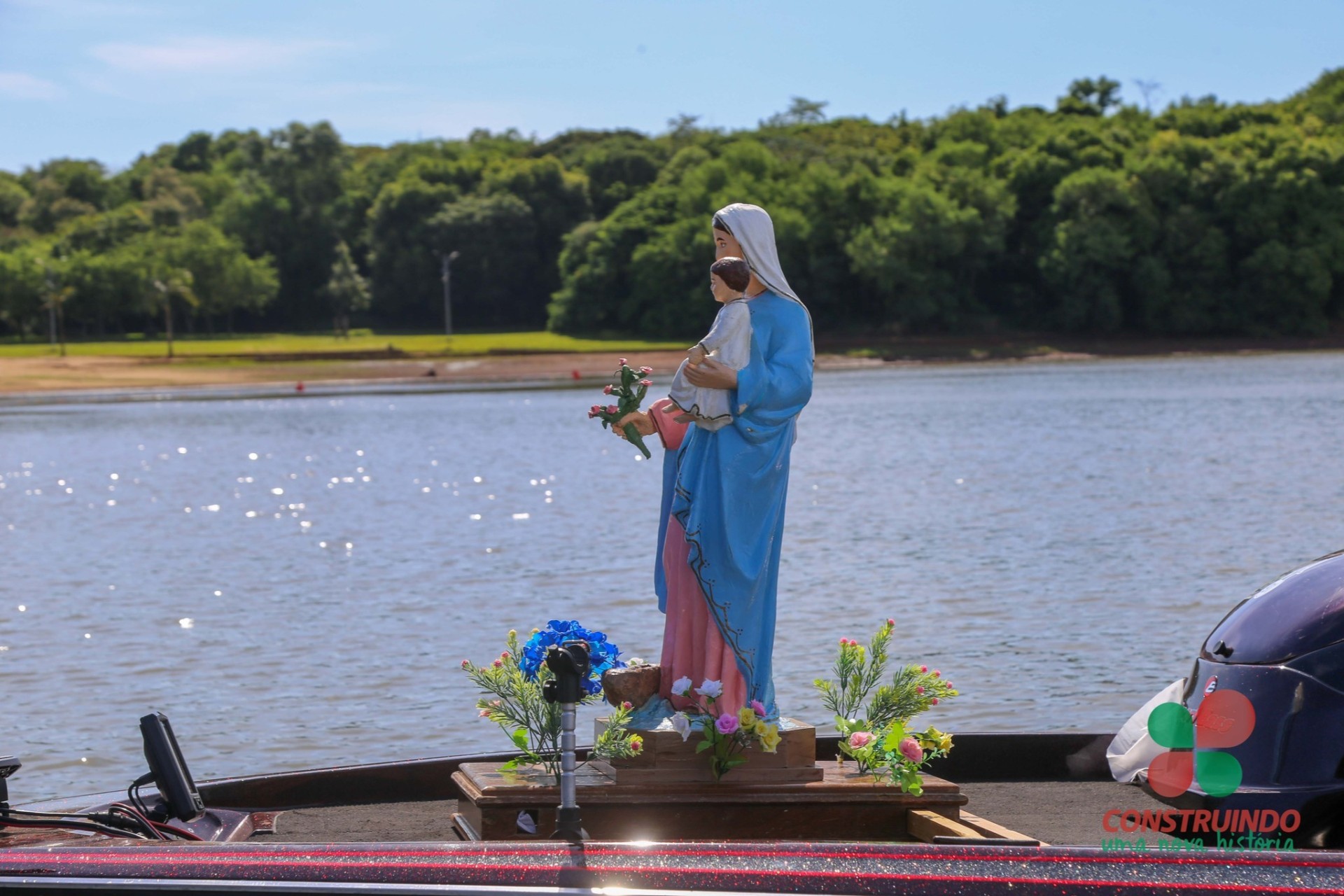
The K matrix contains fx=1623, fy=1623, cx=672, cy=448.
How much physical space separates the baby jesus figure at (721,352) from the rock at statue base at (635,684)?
1.02m

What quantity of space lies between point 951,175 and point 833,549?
95.0 metres

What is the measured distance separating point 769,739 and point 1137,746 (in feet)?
4.58

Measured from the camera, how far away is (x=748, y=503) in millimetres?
6297

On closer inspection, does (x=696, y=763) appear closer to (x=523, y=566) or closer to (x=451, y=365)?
(x=523, y=566)

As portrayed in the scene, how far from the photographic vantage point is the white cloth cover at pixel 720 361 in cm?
628

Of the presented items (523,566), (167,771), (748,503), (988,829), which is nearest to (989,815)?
(988,829)

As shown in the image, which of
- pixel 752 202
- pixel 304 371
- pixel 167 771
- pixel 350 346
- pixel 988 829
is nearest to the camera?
pixel 988 829

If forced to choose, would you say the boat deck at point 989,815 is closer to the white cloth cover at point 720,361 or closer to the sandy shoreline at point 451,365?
the white cloth cover at point 720,361

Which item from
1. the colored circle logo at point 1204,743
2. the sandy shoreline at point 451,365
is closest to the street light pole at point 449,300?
the sandy shoreline at point 451,365

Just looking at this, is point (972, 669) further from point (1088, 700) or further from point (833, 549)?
point (833, 549)

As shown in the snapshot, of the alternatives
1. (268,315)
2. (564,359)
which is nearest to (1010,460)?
(564,359)

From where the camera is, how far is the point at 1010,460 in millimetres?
39312

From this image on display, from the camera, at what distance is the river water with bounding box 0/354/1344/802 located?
14039 mm

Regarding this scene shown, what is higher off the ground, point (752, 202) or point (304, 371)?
point (752, 202)
